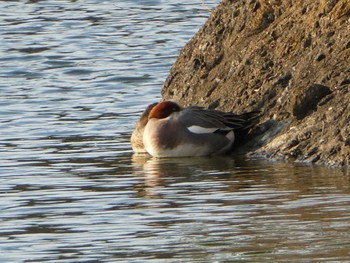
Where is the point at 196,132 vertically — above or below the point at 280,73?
below

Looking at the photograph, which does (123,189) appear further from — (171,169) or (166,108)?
(166,108)

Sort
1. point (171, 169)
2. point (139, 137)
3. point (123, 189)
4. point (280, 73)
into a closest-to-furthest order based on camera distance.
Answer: point (123, 189) < point (171, 169) < point (280, 73) < point (139, 137)

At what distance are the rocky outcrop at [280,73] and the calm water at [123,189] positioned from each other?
0.34m

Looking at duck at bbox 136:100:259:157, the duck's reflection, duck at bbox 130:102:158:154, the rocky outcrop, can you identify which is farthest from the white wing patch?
duck at bbox 130:102:158:154

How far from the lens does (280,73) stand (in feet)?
40.8

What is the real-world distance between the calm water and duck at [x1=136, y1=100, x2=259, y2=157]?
0.14m

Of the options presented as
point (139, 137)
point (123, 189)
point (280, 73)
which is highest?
point (280, 73)

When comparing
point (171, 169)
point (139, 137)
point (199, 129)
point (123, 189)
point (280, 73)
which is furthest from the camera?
point (139, 137)

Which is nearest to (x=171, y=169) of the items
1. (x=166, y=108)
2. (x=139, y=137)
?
(x=166, y=108)

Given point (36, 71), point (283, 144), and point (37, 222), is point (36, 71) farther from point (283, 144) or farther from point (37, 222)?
point (37, 222)

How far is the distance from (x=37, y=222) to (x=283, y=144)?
130 inches

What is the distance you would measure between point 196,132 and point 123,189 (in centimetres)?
211

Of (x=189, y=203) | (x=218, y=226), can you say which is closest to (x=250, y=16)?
(x=189, y=203)

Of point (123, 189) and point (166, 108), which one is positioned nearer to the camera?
point (123, 189)
